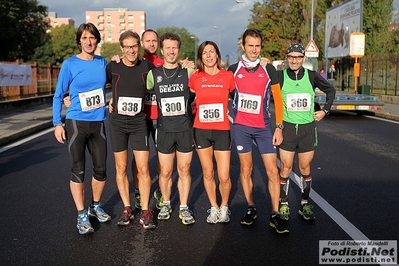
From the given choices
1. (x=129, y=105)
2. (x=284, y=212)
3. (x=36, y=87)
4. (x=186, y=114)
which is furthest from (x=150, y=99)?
(x=36, y=87)

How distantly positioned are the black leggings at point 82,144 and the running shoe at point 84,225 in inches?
15.4

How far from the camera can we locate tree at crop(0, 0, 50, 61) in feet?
156

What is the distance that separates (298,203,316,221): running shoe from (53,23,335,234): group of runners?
11mm

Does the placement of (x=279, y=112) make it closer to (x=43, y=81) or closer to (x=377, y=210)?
(x=377, y=210)

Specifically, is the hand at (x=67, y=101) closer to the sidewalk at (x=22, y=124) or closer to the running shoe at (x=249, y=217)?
the running shoe at (x=249, y=217)

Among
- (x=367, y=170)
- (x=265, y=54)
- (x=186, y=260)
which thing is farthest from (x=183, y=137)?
(x=265, y=54)

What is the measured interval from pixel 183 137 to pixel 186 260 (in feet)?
4.88

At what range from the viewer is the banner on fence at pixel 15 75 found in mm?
19719

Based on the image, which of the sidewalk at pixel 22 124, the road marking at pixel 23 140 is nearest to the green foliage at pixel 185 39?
the sidewalk at pixel 22 124

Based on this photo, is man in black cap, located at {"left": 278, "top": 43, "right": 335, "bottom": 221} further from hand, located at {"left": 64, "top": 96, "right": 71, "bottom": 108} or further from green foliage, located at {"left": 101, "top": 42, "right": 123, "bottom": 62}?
green foliage, located at {"left": 101, "top": 42, "right": 123, "bottom": 62}

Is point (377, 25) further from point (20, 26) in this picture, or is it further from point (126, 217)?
point (20, 26)

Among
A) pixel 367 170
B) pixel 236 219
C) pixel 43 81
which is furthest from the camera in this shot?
pixel 43 81

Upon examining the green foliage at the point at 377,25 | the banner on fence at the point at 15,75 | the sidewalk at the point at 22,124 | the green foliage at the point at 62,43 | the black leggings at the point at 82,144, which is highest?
the green foliage at the point at 62,43

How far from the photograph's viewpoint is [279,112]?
517cm
